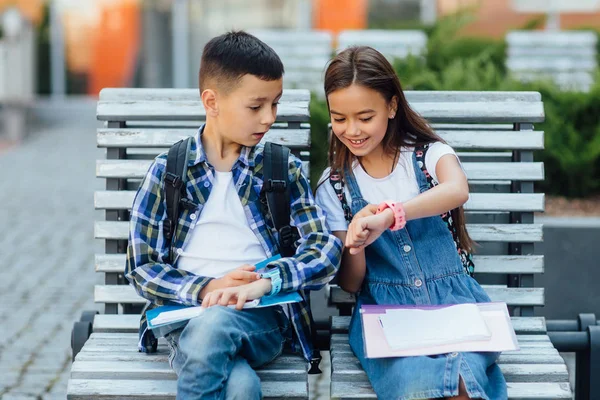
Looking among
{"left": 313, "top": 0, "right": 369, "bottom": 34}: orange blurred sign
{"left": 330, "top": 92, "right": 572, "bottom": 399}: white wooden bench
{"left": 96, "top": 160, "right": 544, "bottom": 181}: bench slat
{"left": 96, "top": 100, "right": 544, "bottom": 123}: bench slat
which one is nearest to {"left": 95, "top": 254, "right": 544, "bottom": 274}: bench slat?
{"left": 330, "top": 92, "right": 572, "bottom": 399}: white wooden bench

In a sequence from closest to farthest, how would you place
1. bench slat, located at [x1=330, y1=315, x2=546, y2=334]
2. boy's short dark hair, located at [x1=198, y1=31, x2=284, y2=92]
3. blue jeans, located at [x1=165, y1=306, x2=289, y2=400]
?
blue jeans, located at [x1=165, y1=306, x2=289, y2=400], boy's short dark hair, located at [x1=198, y1=31, x2=284, y2=92], bench slat, located at [x1=330, y1=315, x2=546, y2=334]

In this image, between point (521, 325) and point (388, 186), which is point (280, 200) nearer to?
point (388, 186)

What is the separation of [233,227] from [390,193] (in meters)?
0.54

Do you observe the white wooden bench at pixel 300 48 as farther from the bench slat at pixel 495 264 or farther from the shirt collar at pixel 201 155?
the shirt collar at pixel 201 155

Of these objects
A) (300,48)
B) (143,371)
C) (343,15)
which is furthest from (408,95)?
(343,15)

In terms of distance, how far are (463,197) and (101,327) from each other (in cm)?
133

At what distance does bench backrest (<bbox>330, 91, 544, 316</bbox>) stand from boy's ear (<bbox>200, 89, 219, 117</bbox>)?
2.64 feet

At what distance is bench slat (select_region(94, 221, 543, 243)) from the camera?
3.49 m

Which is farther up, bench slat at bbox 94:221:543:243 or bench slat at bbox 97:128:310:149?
bench slat at bbox 97:128:310:149

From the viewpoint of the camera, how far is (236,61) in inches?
120

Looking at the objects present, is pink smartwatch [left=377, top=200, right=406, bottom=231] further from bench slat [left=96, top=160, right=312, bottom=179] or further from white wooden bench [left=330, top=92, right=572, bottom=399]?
bench slat [left=96, top=160, right=312, bottom=179]

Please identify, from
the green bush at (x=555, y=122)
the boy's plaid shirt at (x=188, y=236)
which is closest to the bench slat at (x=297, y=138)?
the boy's plaid shirt at (x=188, y=236)

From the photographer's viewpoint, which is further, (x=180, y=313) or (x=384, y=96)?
(x=384, y=96)

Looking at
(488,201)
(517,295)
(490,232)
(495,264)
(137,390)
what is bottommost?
(137,390)
